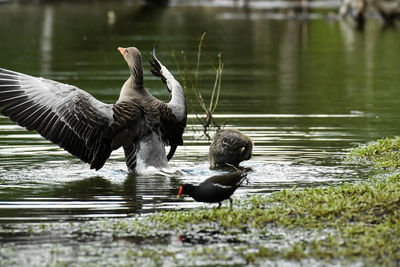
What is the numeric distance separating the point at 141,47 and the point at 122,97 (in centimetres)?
1790

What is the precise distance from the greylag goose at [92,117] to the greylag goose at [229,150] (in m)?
0.79

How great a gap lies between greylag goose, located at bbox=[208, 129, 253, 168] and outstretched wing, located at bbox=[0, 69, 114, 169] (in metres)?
1.60

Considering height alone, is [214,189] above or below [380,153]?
above

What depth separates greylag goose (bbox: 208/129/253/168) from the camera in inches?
487

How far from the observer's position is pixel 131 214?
30.5 feet

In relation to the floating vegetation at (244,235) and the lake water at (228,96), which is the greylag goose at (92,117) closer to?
the lake water at (228,96)

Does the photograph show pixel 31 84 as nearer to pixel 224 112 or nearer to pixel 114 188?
pixel 114 188

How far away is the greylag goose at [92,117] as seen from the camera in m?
11.4

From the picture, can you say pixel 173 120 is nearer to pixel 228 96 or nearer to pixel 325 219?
pixel 325 219

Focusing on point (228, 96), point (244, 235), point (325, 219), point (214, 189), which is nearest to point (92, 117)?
point (214, 189)

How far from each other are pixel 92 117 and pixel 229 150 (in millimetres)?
2146

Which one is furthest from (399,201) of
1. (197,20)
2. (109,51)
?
(197,20)

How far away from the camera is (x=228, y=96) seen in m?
20.0

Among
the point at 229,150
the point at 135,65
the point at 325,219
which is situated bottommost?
the point at 229,150
